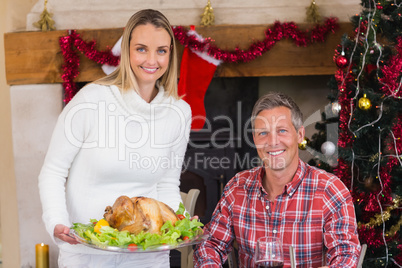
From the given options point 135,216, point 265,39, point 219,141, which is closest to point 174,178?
point 135,216

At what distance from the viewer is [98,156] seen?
169 centimetres

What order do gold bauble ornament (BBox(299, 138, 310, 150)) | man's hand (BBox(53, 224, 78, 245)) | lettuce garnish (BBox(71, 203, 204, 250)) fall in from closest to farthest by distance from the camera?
lettuce garnish (BBox(71, 203, 204, 250)), man's hand (BBox(53, 224, 78, 245)), gold bauble ornament (BBox(299, 138, 310, 150))

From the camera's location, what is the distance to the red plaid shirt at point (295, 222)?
1674 millimetres

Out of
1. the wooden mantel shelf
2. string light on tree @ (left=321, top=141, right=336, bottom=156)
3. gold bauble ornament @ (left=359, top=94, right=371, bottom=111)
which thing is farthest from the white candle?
gold bauble ornament @ (left=359, top=94, right=371, bottom=111)

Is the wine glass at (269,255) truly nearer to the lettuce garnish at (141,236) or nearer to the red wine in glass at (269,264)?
the red wine in glass at (269,264)

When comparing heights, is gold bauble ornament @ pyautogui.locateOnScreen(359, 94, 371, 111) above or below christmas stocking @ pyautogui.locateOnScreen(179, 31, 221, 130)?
below

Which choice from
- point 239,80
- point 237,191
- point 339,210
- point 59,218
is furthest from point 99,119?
point 239,80

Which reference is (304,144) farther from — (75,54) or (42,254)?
(42,254)

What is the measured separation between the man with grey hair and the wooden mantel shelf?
142 cm

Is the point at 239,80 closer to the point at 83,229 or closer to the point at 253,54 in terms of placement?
the point at 253,54

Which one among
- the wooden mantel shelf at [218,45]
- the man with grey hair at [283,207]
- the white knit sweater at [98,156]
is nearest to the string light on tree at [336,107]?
the wooden mantel shelf at [218,45]

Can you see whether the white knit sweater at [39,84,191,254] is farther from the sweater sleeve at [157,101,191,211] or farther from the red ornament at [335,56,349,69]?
the red ornament at [335,56,349,69]

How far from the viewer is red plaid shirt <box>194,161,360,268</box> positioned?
167 centimetres

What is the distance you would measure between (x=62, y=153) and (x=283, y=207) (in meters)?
0.73
